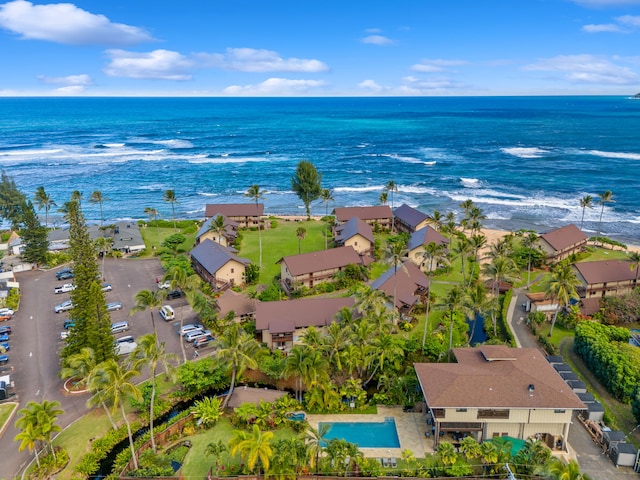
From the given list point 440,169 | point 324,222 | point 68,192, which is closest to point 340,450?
point 324,222

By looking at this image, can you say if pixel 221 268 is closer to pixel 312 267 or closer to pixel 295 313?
pixel 312 267

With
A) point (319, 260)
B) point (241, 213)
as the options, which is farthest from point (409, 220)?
point (241, 213)

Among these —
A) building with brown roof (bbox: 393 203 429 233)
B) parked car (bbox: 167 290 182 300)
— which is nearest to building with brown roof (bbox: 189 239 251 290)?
parked car (bbox: 167 290 182 300)

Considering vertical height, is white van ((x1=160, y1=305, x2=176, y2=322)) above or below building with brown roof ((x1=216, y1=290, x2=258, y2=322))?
below

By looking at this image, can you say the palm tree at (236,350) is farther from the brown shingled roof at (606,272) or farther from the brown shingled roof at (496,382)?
the brown shingled roof at (606,272)

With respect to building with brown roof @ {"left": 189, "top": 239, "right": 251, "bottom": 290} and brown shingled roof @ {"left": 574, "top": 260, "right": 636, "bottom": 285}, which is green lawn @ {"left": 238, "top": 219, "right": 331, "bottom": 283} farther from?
brown shingled roof @ {"left": 574, "top": 260, "right": 636, "bottom": 285}

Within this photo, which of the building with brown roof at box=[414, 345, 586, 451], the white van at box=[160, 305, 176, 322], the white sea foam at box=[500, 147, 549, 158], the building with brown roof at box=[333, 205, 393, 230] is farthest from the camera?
the white sea foam at box=[500, 147, 549, 158]
